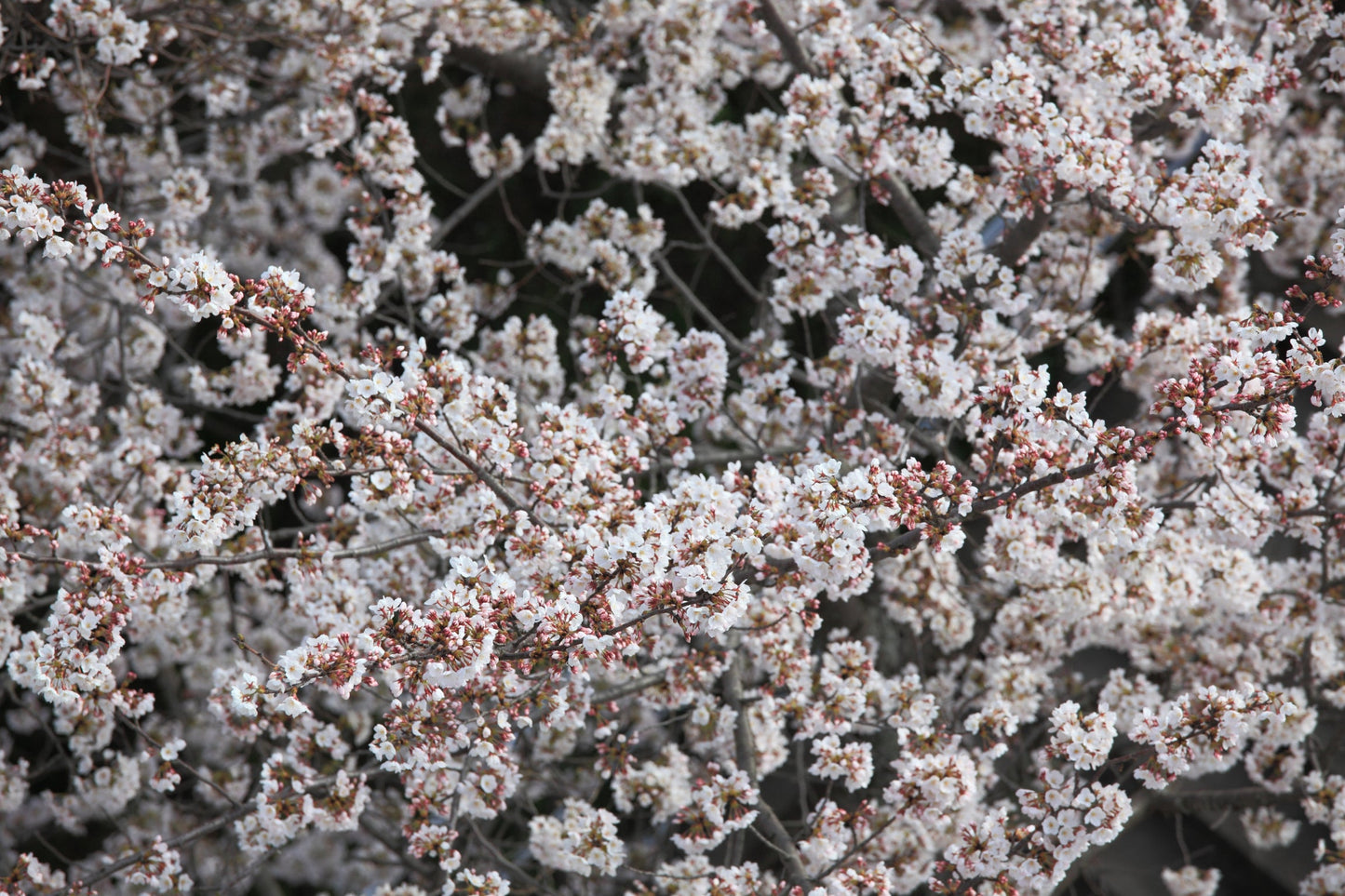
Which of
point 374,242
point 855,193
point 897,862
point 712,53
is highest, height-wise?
point 712,53

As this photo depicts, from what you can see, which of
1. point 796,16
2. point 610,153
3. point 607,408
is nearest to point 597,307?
point 610,153

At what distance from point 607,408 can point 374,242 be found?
59.3 inches

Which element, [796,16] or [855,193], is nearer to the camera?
[796,16]

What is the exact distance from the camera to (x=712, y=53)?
541 cm

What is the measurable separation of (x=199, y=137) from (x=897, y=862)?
5.30 m

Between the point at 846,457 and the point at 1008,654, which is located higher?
the point at 846,457

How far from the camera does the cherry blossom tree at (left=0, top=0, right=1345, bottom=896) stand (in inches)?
119

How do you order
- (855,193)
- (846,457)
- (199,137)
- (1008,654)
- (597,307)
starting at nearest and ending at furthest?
1. (846,457)
2. (1008,654)
3. (855,193)
4. (199,137)
5. (597,307)

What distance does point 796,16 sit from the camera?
17.5 ft

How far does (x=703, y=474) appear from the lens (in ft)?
15.8

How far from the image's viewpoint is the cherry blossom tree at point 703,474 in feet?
9.95

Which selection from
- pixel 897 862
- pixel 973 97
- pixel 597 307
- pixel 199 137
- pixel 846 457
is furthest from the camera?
pixel 597 307

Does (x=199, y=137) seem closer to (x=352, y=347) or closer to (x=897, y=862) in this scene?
(x=352, y=347)

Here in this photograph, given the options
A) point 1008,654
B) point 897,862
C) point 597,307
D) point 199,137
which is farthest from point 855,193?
point 199,137
